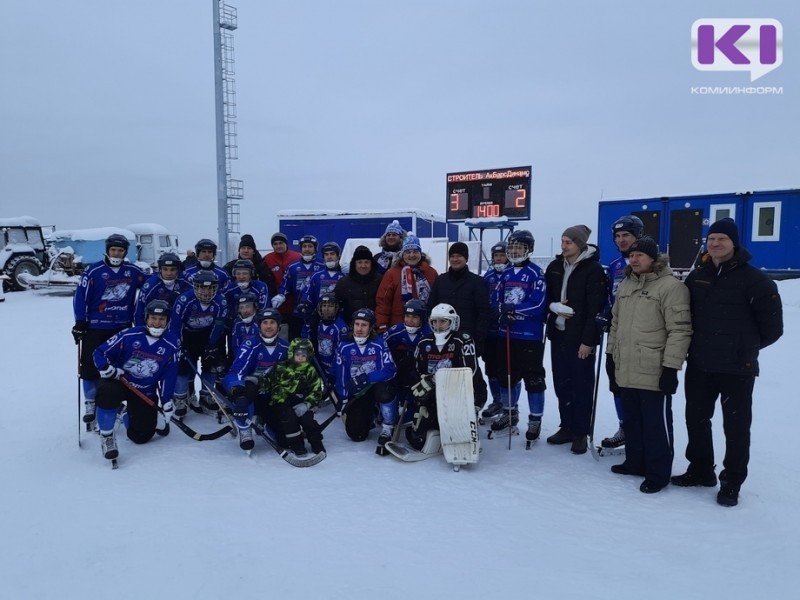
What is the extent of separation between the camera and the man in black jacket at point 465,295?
439 cm

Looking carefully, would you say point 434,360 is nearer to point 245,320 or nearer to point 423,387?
point 423,387

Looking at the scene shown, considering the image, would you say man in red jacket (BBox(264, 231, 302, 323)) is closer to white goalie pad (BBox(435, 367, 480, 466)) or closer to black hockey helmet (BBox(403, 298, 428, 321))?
black hockey helmet (BBox(403, 298, 428, 321))

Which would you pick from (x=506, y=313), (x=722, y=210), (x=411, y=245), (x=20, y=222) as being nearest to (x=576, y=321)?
(x=506, y=313)

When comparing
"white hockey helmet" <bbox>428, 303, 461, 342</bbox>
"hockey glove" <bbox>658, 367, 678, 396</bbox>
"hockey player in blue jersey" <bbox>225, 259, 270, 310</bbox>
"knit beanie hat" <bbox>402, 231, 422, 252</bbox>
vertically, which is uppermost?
"knit beanie hat" <bbox>402, 231, 422, 252</bbox>

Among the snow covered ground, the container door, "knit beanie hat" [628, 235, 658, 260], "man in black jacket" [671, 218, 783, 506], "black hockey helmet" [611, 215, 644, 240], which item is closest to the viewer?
the snow covered ground

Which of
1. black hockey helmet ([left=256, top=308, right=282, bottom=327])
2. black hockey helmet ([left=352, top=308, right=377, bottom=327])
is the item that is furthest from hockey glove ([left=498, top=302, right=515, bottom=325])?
black hockey helmet ([left=256, top=308, right=282, bottom=327])

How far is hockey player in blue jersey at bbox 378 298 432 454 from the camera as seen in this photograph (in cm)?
430

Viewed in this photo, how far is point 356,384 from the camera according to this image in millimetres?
4383

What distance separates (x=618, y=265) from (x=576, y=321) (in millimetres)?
715

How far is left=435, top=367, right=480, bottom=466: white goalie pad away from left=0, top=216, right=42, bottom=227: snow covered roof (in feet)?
67.6

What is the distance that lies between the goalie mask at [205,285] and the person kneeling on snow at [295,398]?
0.98m

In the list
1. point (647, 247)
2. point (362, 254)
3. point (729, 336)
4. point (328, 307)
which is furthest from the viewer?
point (362, 254)

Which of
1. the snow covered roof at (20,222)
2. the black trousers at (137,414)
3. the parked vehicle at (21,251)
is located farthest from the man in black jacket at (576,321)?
the snow covered roof at (20,222)

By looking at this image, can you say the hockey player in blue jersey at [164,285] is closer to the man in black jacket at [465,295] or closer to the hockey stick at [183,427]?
the hockey stick at [183,427]
